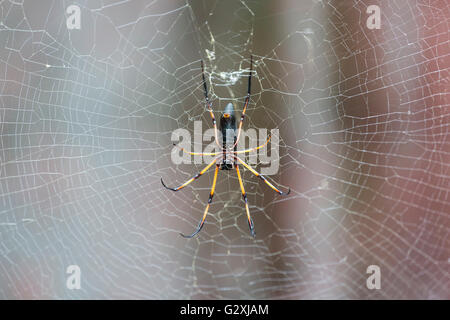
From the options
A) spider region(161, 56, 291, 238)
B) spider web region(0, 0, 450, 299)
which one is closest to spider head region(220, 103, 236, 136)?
spider region(161, 56, 291, 238)

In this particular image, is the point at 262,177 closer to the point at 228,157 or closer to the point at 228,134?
the point at 228,157

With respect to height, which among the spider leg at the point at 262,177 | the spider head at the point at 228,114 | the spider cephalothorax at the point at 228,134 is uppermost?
the spider head at the point at 228,114

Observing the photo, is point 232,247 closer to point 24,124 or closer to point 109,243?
point 109,243

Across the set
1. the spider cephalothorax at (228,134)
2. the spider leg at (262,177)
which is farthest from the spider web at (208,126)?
the spider cephalothorax at (228,134)

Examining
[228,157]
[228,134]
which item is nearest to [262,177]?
[228,157]

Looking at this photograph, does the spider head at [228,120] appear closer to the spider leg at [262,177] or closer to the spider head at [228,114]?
the spider head at [228,114]

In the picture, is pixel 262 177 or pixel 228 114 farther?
pixel 262 177

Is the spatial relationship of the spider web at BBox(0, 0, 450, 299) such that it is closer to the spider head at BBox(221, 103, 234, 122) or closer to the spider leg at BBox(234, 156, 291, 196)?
the spider leg at BBox(234, 156, 291, 196)

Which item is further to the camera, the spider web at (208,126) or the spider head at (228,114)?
the spider web at (208,126)
